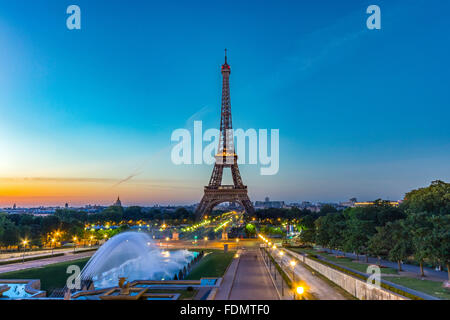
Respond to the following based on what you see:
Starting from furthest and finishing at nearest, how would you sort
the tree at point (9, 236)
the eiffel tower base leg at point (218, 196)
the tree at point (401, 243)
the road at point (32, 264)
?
the eiffel tower base leg at point (218, 196) < the tree at point (9, 236) < the road at point (32, 264) < the tree at point (401, 243)

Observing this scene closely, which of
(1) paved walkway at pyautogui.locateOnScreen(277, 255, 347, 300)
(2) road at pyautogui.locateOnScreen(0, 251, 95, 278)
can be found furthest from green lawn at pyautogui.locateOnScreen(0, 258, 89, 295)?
(1) paved walkway at pyautogui.locateOnScreen(277, 255, 347, 300)

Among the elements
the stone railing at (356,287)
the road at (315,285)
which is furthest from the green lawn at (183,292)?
the stone railing at (356,287)

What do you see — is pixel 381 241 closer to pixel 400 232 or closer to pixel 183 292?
pixel 400 232

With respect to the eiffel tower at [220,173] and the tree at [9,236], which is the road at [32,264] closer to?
the tree at [9,236]

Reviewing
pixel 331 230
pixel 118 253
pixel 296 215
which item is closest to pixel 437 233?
pixel 331 230

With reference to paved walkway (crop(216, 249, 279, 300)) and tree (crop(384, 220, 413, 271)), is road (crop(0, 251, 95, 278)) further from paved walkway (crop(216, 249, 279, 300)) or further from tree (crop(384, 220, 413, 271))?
tree (crop(384, 220, 413, 271))
